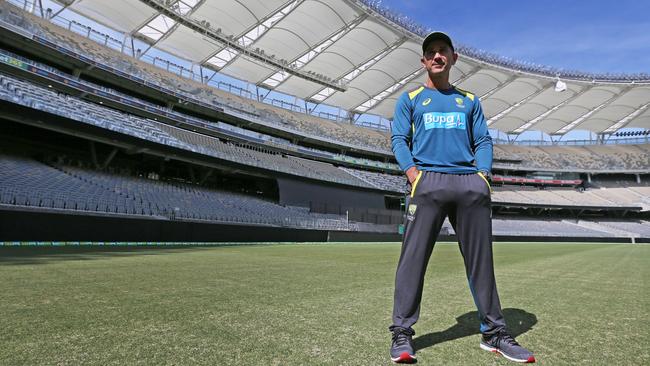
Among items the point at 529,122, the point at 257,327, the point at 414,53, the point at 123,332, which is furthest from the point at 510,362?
the point at 529,122

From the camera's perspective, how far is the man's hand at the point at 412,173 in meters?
2.71

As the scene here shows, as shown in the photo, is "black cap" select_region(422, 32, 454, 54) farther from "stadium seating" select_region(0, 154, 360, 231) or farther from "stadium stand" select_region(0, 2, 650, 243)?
"stadium seating" select_region(0, 154, 360, 231)

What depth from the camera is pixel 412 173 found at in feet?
8.90

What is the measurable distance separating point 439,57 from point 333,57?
38.2m

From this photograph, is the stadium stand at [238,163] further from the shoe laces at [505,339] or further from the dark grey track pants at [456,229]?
the shoe laces at [505,339]

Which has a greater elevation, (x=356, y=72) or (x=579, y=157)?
(x=356, y=72)

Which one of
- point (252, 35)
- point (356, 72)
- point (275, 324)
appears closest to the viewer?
point (275, 324)

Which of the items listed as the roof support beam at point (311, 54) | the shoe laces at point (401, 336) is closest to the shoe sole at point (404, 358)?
the shoe laces at point (401, 336)

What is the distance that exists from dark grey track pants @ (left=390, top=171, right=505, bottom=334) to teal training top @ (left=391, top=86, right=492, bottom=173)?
0.52 ft

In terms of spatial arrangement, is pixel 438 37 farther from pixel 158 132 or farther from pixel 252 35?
pixel 252 35

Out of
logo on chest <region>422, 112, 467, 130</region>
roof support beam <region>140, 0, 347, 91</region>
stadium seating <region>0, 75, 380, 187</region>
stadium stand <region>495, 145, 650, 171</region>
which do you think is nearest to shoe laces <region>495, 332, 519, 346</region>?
logo on chest <region>422, 112, 467, 130</region>

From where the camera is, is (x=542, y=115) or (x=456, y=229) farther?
(x=542, y=115)

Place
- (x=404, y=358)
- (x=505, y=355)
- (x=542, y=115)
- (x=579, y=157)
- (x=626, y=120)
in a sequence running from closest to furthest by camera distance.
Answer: (x=404, y=358), (x=505, y=355), (x=542, y=115), (x=626, y=120), (x=579, y=157)

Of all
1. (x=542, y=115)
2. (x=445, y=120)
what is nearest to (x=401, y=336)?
(x=445, y=120)
